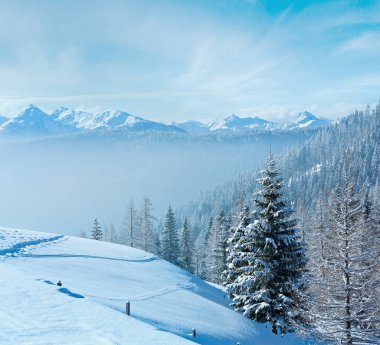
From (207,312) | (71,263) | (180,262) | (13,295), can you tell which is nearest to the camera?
(13,295)

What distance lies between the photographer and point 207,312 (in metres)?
16.4

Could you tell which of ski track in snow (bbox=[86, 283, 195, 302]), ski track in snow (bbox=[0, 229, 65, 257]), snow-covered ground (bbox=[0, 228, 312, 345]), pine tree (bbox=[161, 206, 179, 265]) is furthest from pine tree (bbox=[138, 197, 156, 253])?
ski track in snow (bbox=[86, 283, 195, 302])

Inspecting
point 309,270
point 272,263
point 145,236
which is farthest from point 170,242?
point 309,270

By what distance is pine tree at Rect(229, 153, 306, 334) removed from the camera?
750 inches

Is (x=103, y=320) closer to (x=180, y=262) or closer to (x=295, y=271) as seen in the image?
(x=295, y=271)

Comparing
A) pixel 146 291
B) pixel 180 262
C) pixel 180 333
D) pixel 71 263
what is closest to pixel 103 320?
pixel 180 333

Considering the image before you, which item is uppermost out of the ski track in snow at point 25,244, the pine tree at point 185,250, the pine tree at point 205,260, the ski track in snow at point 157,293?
the ski track in snow at point 25,244

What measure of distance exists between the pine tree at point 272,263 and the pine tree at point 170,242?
33159 mm

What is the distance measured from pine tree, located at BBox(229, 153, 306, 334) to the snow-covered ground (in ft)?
4.75

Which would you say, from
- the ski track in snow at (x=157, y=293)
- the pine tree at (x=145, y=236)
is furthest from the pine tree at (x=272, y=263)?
the pine tree at (x=145, y=236)

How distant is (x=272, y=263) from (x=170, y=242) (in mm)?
34963

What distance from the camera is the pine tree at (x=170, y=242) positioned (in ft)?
173

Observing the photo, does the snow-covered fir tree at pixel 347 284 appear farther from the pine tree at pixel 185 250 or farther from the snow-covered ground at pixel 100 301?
the pine tree at pixel 185 250

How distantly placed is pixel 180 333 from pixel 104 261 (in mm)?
9249
